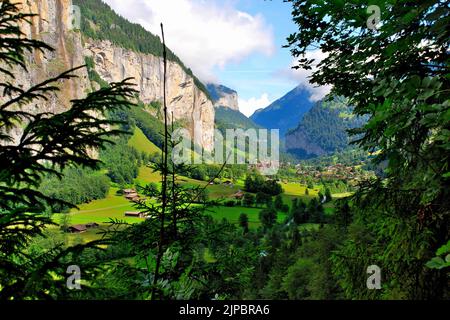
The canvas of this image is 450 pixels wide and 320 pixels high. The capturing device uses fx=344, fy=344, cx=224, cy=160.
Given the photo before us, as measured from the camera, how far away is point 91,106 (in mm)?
3611

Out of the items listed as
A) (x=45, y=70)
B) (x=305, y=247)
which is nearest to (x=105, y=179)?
(x=45, y=70)

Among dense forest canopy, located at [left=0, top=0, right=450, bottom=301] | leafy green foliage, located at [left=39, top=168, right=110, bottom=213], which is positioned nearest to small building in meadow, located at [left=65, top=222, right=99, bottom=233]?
leafy green foliage, located at [left=39, top=168, right=110, bottom=213]

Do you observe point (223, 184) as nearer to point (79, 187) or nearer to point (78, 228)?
point (78, 228)

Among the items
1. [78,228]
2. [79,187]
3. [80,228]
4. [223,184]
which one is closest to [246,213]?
[80,228]

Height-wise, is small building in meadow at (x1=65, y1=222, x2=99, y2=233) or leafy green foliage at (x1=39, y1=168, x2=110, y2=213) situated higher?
leafy green foliage at (x1=39, y1=168, x2=110, y2=213)

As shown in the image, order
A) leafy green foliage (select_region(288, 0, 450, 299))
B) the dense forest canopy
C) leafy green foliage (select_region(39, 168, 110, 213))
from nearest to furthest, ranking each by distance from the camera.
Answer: the dense forest canopy, leafy green foliage (select_region(288, 0, 450, 299)), leafy green foliage (select_region(39, 168, 110, 213))

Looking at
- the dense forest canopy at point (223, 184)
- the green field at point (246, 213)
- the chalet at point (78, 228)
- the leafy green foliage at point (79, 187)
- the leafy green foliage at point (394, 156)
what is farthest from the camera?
the leafy green foliage at point (79, 187)

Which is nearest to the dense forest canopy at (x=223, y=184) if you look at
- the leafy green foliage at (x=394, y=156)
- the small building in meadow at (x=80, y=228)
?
the leafy green foliage at (x=394, y=156)

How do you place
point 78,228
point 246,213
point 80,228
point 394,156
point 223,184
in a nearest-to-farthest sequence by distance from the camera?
point 394,156 < point 223,184 < point 78,228 < point 80,228 < point 246,213

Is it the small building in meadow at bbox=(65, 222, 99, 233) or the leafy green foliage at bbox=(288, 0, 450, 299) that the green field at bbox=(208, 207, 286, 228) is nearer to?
the small building in meadow at bbox=(65, 222, 99, 233)

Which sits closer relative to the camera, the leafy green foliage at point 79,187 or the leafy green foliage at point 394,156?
the leafy green foliage at point 394,156

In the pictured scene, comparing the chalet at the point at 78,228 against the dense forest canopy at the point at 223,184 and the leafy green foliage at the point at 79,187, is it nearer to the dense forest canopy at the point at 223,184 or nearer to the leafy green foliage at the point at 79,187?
the leafy green foliage at the point at 79,187
